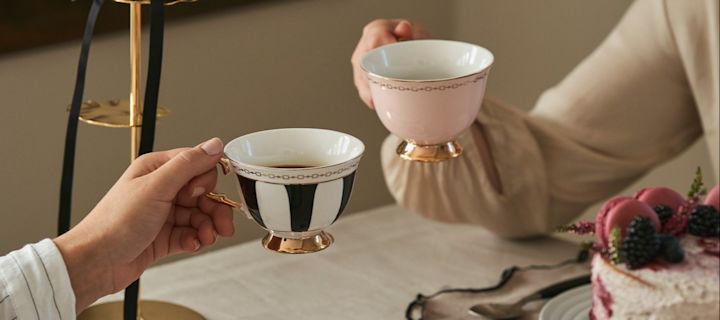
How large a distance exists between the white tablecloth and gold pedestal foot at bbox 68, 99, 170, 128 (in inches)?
9.7

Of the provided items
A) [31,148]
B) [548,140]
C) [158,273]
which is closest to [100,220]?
[158,273]

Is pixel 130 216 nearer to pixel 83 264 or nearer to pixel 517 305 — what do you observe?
pixel 83 264

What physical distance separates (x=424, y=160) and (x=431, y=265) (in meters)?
0.35

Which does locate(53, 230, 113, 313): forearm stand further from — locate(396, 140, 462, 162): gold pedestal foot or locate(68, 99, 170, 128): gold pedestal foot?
locate(396, 140, 462, 162): gold pedestal foot

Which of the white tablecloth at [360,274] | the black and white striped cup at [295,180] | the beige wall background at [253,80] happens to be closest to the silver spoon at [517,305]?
the white tablecloth at [360,274]

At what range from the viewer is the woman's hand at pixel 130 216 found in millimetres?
1016

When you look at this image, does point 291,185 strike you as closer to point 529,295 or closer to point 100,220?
point 100,220

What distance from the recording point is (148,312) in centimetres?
129

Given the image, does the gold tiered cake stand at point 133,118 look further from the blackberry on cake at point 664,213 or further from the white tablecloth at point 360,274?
the blackberry on cake at point 664,213

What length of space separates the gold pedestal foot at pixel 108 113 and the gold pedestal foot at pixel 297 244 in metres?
0.27

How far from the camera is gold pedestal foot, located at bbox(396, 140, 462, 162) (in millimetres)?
1116

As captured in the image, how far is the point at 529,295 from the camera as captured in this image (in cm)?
129

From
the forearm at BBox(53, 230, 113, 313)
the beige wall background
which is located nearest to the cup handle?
the forearm at BBox(53, 230, 113, 313)

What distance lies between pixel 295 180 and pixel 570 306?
0.41 metres
